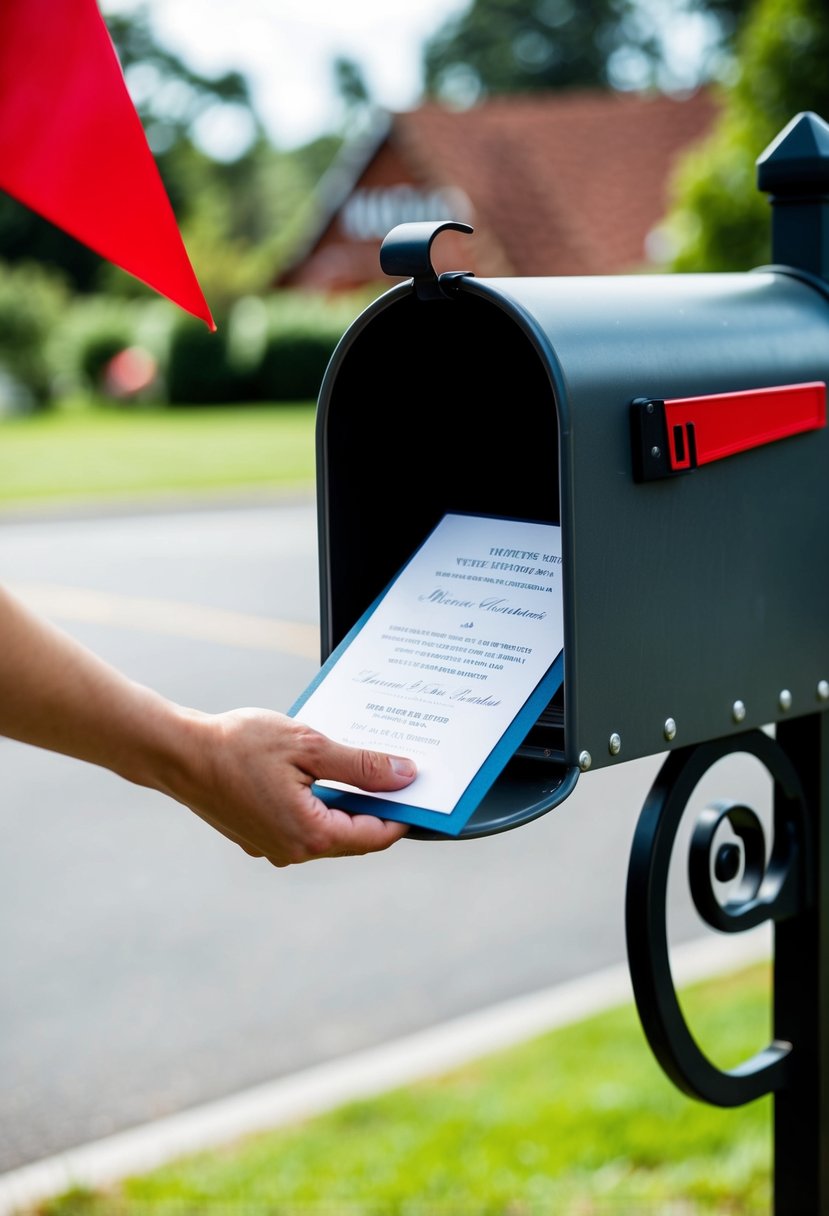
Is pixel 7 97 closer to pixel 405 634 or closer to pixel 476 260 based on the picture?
pixel 405 634

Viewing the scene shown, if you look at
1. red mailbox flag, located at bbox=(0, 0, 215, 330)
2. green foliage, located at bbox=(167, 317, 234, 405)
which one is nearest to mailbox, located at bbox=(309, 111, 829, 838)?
red mailbox flag, located at bbox=(0, 0, 215, 330)

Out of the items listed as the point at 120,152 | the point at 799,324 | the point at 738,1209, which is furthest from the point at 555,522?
the point at 738,1209

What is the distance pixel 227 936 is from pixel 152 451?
13732 mm

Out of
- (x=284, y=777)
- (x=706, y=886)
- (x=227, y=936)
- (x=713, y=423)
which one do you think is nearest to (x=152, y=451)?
(x=227, y=936)

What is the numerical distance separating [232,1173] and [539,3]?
43629 millimetres

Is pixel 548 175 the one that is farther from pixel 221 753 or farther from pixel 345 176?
pixel 221 753

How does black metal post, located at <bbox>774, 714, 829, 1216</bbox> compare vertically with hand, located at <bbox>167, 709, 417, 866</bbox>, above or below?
below

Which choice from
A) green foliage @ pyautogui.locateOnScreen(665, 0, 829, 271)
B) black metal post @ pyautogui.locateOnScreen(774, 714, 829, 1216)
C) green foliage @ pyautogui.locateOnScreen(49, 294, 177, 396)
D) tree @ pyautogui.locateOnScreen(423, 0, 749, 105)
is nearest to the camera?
black metal post @ pyautogui.locateOnScreen(774, 714, 829, 1216)

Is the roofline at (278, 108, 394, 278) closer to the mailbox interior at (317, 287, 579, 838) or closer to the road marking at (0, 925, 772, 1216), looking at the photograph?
the road marking at (0, 925, 772, 1216)

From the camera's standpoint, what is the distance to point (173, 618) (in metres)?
8.66

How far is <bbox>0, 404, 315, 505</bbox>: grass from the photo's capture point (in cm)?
1429

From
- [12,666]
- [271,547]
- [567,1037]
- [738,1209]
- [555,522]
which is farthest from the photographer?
[271,547]

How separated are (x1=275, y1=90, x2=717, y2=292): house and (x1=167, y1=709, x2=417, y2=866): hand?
21.8 meters

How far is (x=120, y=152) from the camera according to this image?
128 centimetres
